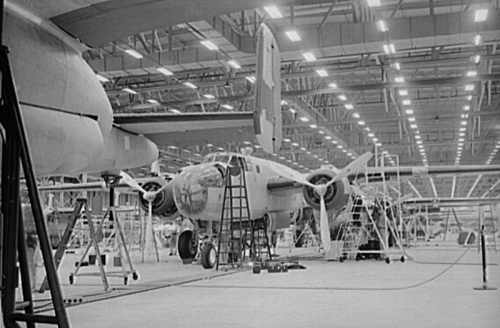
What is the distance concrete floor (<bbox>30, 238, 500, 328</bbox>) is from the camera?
21.4ft

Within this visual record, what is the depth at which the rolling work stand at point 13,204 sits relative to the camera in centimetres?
297

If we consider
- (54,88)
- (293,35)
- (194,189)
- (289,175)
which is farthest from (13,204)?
(289,175)

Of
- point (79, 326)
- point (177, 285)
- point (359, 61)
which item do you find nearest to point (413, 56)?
point (359, 61)

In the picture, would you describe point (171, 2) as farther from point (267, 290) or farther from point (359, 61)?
point (359, 61)

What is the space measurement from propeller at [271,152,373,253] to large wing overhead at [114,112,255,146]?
8.47 meters

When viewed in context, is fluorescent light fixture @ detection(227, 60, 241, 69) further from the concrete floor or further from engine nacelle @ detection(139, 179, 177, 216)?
the concrete floor

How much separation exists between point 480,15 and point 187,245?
35.7ft

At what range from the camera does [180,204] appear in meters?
15.8

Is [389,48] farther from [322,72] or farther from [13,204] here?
[13,204]

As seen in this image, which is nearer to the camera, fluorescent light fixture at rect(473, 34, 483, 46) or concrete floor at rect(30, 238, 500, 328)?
concrete floor at rect(30, 238, 500, 328)

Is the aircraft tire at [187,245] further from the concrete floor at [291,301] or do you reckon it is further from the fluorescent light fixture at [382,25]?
the fluorescent light fixture at [382,25]

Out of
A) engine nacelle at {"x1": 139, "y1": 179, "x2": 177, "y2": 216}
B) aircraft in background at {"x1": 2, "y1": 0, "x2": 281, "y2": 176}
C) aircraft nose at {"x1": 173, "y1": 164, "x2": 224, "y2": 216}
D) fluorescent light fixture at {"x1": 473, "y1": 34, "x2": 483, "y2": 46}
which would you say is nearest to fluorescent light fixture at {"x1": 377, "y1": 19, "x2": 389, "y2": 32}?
fluorescent light fixture at {"x1": 473, "y1": 34, "x2": 483, "y2": 46}

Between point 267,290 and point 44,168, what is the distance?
20.5 ft

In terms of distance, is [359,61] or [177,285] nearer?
[177,285]
